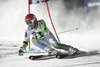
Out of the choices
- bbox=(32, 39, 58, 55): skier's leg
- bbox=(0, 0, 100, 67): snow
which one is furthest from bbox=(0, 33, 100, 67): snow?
bbox=(32, 39, 58, 55): skier's leg

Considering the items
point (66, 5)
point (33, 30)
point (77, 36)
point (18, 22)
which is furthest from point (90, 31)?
point (33, 30)

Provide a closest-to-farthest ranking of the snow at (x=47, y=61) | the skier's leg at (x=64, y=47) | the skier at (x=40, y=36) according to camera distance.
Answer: the snow at (x=47, y=61), the skier's leg at (x=64, y=47), the skier at (x=40, y=36)

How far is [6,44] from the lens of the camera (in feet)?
33.3

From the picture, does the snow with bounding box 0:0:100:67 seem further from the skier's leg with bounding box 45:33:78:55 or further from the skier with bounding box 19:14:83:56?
the skier with bounding box 19:14:83:56

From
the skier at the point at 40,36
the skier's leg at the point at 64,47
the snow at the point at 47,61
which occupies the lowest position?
the snow at the point at 47,61

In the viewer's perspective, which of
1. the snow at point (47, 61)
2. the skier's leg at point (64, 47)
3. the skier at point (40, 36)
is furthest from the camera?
the skier at point (40, 36)

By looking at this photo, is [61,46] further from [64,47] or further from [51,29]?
[51,29]

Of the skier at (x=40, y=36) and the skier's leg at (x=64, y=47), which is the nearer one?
the skier's leg at (x=64, y=47)

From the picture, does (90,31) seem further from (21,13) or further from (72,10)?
(21,13)

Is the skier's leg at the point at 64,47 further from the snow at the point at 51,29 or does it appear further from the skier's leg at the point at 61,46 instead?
the snow at the point at 51,29

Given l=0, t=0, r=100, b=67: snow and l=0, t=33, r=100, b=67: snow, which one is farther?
l=0, t=0, r=100, b=67: snow

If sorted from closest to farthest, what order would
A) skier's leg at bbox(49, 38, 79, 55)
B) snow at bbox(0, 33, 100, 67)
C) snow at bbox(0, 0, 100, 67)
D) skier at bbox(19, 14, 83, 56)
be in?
snow at bbox(0, 33, 100, 67) < snow at bbox(0, 0, 100, 67) < skier's leg at bbox(49, 38, 79, 55) < skier at bbox(19, 14, 83, 56)

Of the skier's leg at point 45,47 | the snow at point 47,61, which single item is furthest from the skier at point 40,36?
the snow at point 47,61

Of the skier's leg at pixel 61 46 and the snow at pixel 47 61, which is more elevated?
the skier's leg at pixel 61 46
